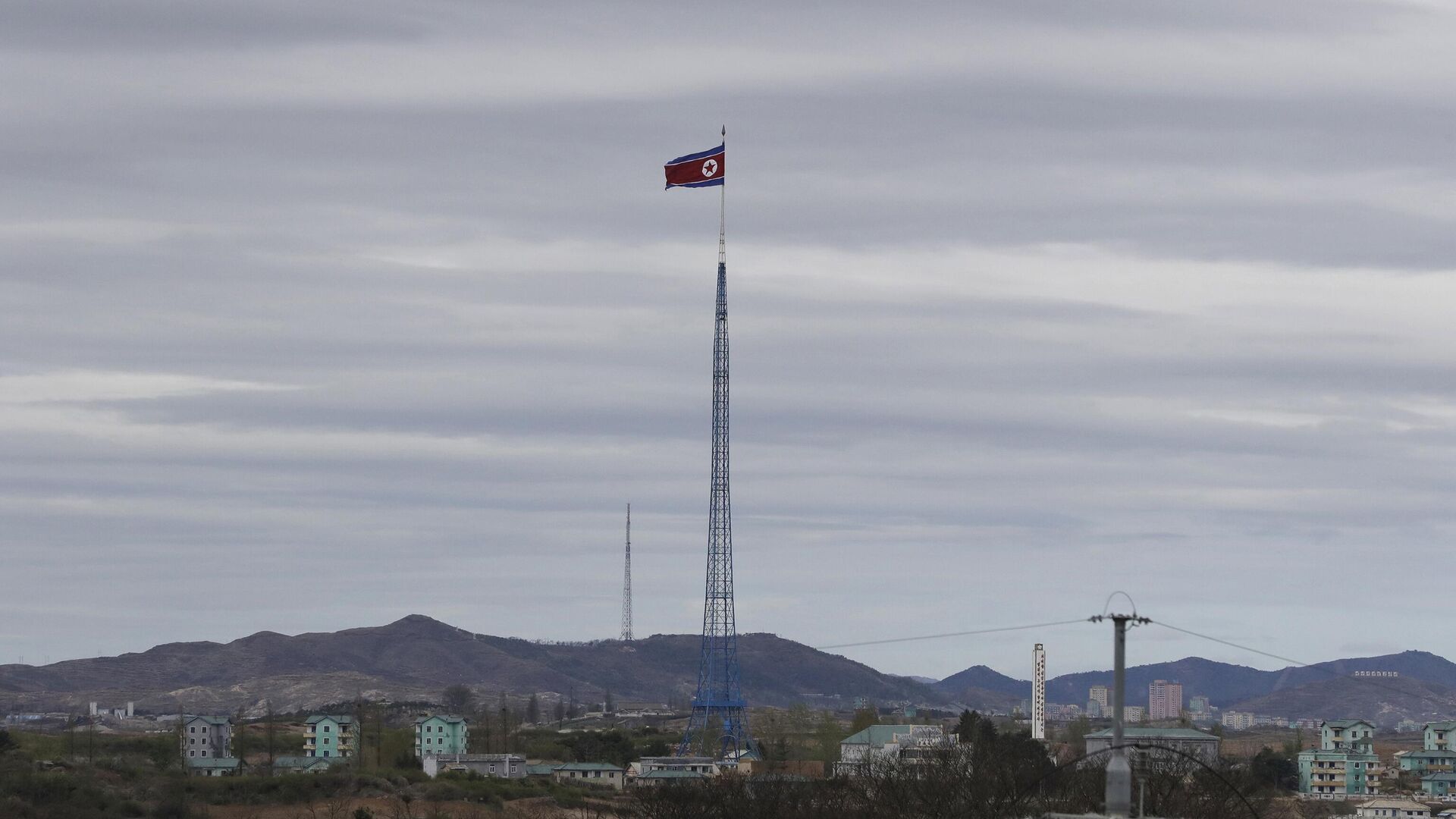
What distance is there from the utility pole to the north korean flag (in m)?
76.2

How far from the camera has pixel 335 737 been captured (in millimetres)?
185500

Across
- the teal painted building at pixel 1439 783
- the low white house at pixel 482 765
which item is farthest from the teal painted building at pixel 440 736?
the teal painted building at pixel 1439 783

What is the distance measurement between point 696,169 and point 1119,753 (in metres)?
78.7

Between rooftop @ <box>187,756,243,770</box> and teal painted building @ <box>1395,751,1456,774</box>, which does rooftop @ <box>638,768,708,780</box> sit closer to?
rooftop @ <box>187,756,243,770</box>

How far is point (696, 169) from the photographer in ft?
393

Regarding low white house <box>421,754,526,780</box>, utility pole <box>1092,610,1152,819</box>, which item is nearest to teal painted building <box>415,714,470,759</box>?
low white house <box>421,754,526,780</box>

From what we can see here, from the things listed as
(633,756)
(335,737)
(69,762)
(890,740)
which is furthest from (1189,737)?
(69,762)

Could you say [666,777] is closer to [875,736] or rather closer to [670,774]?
[670,774]

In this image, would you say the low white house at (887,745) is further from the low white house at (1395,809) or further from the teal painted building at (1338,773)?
the teal painted building at (1338,773)

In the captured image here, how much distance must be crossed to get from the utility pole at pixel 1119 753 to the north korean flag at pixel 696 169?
76173 mm

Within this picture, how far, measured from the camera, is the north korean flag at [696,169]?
119 m

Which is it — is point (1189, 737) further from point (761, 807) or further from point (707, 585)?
point (761, 807)

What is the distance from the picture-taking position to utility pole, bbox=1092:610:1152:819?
4444 cm

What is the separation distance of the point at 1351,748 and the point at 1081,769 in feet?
286
